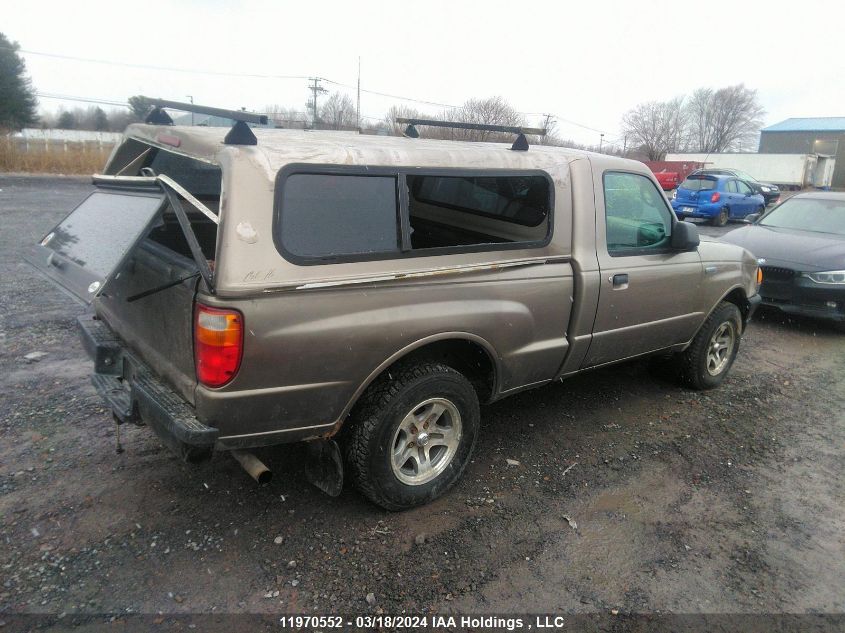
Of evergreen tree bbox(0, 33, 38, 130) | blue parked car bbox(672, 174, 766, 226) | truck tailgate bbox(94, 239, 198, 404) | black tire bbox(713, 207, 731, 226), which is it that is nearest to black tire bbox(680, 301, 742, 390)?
truck tailgate bbox(94, 239, 198, 404)

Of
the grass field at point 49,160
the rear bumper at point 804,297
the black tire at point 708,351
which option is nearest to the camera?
the black tire at point 708,351

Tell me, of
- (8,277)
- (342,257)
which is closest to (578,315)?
(342,257)

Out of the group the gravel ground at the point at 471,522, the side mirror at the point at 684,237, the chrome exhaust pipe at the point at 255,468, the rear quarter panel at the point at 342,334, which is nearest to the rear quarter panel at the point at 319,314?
the rear quarter panel at the point at 342,334

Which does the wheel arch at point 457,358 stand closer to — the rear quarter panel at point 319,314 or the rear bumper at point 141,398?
the rear quarter panel at point 319,314

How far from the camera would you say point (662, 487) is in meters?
3.65

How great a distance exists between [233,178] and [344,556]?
1.82 m

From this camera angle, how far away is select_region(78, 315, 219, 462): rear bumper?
8.34ft

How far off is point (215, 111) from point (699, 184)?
19219 millimetres

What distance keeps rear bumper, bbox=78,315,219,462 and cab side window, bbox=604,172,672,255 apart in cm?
276

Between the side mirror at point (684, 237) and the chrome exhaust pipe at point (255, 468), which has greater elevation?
the side mirror at point (684, 237)

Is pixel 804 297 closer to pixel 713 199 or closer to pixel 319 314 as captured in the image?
pixel 319 314

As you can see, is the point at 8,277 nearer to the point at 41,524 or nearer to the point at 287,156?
the point at 41,524

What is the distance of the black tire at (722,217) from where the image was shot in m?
19.0

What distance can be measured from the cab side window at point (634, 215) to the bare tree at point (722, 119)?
9645 centimetres
